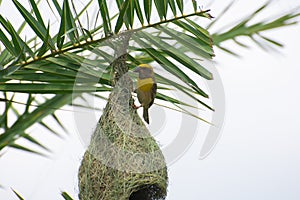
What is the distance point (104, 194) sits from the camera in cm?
157

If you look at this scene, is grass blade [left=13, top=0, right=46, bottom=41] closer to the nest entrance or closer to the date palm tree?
the date palm tree

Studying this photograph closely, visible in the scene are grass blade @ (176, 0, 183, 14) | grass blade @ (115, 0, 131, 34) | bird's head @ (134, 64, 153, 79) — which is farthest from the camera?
bird's head @ (134, 64, 153, 79)

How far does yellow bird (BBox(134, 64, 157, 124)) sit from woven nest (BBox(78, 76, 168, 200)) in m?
0.06

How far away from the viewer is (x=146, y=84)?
1604 mm

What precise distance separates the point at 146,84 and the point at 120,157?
245mm

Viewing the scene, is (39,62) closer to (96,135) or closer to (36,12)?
(36,12)

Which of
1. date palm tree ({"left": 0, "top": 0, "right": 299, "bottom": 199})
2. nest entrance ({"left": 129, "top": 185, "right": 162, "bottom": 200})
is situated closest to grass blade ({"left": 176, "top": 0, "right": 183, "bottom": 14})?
date palm tree ({"left": 0, "top": 0, "right": 299, "bottom": 199})

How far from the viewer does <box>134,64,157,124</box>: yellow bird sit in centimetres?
158

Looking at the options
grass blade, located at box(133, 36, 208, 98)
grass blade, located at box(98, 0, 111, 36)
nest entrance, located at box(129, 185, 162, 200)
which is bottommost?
nest entrance, located at box(129, 185, 162, 200)

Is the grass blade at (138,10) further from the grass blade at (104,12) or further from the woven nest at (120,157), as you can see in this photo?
the woven nest at (120,157)

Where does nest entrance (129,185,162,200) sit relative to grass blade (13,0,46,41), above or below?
below

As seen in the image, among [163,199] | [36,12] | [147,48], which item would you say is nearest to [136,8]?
[147,48]

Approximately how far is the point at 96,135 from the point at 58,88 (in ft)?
1.02

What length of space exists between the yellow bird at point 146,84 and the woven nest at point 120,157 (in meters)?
0.06
